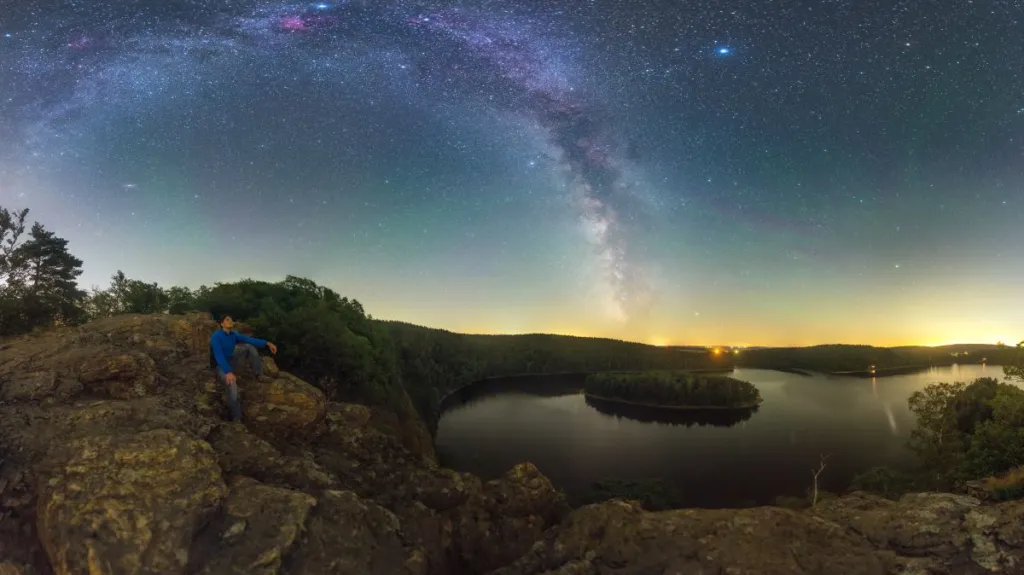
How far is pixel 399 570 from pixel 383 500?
276 cm

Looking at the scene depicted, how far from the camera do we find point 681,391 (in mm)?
132500

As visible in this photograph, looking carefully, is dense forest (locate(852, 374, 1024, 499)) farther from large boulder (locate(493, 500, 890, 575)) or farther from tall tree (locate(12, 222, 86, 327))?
tall tree (locate(12, 222, 86, 327))

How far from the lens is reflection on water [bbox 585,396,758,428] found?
113200 mm

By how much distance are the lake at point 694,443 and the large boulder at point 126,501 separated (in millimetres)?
52088

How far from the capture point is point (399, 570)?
9.67 m

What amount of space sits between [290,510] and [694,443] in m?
97.9

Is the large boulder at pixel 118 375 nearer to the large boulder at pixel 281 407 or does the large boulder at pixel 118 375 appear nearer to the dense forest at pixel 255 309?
the large boulder at pixel 281 407

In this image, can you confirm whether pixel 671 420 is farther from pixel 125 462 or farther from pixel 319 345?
pixel 125 462

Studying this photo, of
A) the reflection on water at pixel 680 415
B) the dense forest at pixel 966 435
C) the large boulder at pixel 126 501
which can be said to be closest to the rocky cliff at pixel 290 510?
the large boulder at pixel 126 501

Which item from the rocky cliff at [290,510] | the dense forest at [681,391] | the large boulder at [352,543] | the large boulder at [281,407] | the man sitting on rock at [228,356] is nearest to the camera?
the rocky cliff at [290,510]

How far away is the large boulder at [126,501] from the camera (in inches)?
311

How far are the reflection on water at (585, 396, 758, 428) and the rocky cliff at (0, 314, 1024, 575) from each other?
358 feet

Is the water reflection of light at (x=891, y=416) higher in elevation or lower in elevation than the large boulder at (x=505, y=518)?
lower

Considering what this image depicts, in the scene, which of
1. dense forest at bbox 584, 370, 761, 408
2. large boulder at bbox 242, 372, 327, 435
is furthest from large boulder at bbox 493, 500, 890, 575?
dense forest at bbox 584, 370, 761, 408
